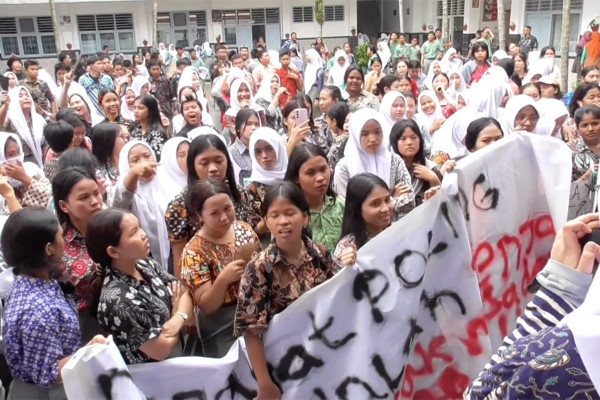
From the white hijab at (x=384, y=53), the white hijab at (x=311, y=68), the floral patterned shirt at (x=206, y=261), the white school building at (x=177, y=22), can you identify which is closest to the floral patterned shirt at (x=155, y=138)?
the floral patterned shirt at (x=206, y=261)

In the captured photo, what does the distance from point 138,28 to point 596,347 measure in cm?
2489

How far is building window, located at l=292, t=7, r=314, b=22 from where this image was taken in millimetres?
24391

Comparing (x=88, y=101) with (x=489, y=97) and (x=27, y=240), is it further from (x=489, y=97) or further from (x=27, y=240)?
(x=27, y=240)

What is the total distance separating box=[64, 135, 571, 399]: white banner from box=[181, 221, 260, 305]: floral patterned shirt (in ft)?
1.33

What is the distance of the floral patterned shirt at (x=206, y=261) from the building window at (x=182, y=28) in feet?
75.4

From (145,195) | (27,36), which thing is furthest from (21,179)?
(27,36)

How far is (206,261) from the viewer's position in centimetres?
240

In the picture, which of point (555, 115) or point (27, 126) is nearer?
point (555, 115)

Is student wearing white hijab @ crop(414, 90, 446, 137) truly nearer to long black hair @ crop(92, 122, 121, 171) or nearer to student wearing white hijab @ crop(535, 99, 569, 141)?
student wearing white hijab @ crop(535, 99, 569, 141)

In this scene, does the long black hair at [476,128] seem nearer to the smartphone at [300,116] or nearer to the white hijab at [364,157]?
the white hijab at [364,157]

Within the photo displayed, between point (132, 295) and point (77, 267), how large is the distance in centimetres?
45

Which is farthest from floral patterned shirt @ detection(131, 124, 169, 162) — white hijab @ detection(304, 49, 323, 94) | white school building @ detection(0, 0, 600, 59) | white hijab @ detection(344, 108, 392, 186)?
white school building @ detection(0, 0, 600, 59)

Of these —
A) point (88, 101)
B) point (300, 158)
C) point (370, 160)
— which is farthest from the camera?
point (88, 101)

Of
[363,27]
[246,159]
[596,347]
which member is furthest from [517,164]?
[363,27]
